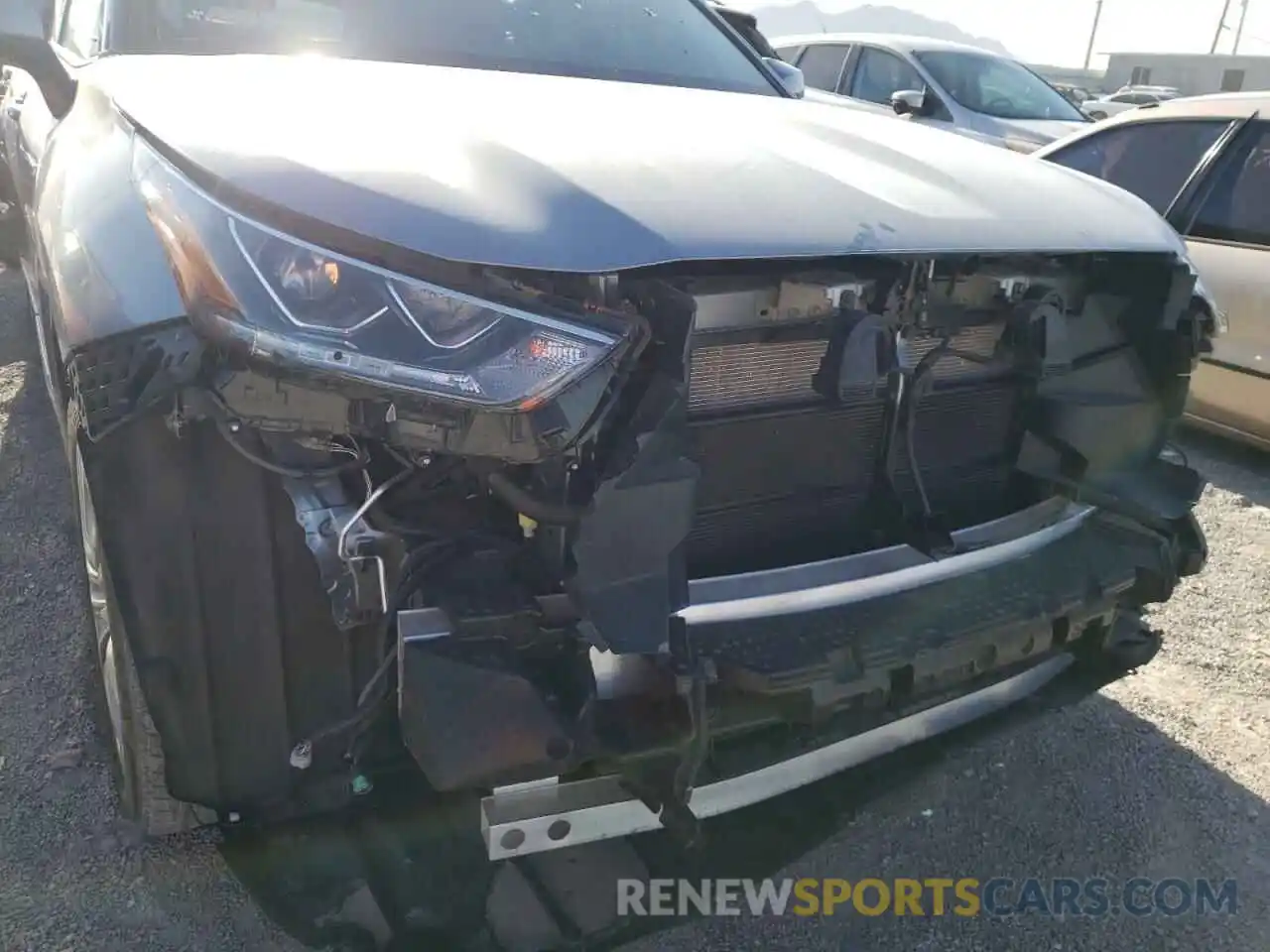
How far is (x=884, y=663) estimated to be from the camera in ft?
5.37

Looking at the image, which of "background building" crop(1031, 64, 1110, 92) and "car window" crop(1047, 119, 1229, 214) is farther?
"background building" crop(1031, 64, 1110, 92)

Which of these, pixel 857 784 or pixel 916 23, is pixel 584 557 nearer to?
pixel 857 784

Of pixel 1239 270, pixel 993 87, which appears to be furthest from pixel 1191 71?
pixel 1239 270

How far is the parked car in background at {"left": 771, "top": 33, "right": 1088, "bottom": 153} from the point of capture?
7641mm

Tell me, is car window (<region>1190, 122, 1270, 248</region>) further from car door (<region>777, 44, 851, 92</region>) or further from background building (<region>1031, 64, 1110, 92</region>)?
background building (<region>1031, 64, 1110, 92</region>)

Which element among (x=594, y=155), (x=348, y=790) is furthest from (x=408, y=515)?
(x=594, y=155)

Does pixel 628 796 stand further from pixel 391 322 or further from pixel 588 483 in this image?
pixel 391 322

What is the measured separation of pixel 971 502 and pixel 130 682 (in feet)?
5.32

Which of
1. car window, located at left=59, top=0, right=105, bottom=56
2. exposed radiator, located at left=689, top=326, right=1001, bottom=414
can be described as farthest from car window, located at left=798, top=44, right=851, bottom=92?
exposed radiator, located at left=689, top=326, right=1001, bottom=414

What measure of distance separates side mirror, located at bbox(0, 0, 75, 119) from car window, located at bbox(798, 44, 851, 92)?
22.7 ft

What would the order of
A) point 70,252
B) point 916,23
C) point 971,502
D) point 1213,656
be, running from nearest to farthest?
point 70,252 < point 971,502 < point 1213,656 < point 916,23

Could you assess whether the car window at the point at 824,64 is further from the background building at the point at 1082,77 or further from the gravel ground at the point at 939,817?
the background building at the point at 1082,77

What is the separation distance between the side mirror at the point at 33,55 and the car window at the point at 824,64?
6.92 meters

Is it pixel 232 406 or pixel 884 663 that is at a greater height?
pixel 232 406
